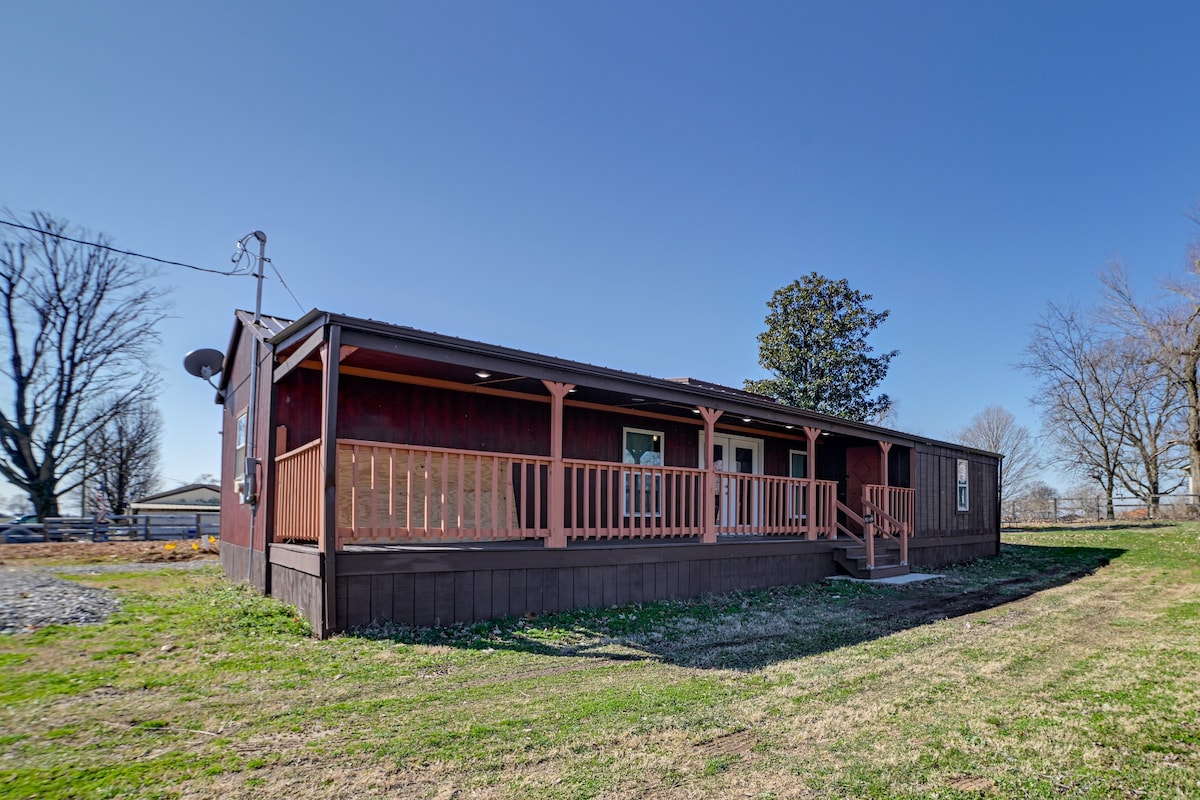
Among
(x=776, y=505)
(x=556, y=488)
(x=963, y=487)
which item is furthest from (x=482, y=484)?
(x=963, y=487)

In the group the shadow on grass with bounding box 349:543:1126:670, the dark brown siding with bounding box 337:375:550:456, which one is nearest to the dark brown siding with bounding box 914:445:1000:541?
the shadow on grass with bounding box 349:543:1126:670

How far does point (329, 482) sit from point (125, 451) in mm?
38559

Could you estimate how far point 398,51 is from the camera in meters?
13.8

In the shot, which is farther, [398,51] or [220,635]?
[398,51]

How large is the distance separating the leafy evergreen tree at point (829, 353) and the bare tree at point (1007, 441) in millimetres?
27041

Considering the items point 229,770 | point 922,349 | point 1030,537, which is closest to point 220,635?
point 229,770

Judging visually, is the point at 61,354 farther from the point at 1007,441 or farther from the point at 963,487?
the point at 1007,441

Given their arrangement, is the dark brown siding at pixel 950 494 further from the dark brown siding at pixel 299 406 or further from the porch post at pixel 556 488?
the dark brown siding at pixel 299 406

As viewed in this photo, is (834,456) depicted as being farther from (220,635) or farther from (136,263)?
(136,263)

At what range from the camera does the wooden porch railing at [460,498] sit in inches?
263

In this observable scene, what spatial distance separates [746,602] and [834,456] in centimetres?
783

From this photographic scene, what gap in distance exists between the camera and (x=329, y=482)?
614cm

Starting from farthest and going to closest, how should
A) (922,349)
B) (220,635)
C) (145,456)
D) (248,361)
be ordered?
(145,456), (922,349), (248,361), (220,635)

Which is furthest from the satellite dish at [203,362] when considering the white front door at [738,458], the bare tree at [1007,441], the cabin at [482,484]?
the bare tree at [1007,441]
